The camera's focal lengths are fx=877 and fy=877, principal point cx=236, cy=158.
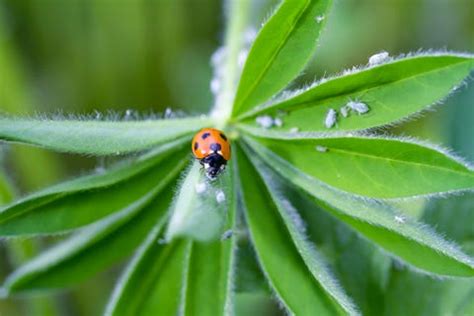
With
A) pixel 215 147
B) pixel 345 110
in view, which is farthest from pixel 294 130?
pixel 215 147

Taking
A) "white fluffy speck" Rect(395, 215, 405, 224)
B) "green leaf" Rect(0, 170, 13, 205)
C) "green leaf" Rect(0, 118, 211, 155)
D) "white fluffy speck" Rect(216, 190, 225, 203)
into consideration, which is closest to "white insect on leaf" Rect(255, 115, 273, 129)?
"green leaf" Rect(0, 118, 211, 155)

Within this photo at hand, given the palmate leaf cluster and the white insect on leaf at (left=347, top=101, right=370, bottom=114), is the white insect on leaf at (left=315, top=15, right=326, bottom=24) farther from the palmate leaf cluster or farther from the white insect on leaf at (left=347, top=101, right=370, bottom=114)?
the white insect on leaf at (left=347, top=101, right=370, bottom=114)

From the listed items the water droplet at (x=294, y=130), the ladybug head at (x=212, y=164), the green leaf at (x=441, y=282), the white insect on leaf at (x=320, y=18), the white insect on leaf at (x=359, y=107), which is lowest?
the green leaf at (x=441, y=282)

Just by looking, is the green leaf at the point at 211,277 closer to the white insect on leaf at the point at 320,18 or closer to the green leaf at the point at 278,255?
the green leaf at the point at 278,255

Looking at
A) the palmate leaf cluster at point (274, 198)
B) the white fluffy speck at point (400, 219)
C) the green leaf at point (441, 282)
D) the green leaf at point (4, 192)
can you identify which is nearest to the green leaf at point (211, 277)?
the palmate leaf cluster at point (274, 198)

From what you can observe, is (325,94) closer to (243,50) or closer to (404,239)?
(404,239)
